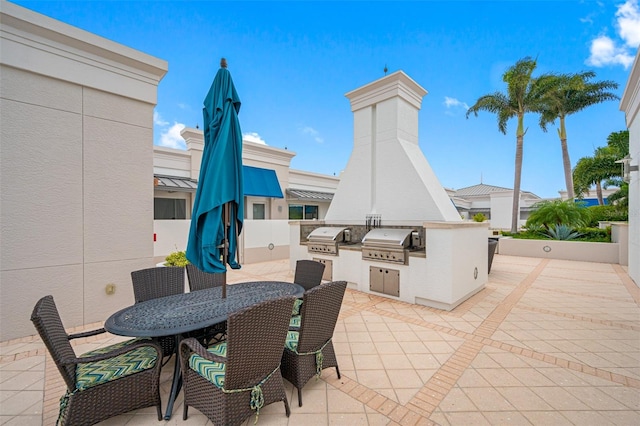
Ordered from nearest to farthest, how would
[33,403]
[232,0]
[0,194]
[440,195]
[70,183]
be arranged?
[33,403]
[0,194]
[70,183]
[440,195]
[232,0]

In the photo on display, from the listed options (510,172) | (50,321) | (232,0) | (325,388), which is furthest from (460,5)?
(510,172)

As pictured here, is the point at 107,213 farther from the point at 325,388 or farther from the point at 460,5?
the point at 460,5

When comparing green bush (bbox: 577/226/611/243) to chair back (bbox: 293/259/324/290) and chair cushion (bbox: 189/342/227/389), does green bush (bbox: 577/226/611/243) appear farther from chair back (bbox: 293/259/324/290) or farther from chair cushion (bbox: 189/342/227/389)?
chair cushion (bbox: 189/342/227/389)

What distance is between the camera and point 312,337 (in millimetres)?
2605

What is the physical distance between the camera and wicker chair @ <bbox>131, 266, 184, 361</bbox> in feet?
11.0

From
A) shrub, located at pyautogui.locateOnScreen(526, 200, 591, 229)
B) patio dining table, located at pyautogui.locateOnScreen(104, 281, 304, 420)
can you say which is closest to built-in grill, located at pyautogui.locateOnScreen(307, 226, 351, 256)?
patio dining table, located at pyautogui.locateOnScreen(104, 281, 304, 420)

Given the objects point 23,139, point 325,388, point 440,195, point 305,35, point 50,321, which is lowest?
point 325,388

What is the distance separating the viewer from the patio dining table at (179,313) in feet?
7.62

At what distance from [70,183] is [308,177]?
1233 centimetres

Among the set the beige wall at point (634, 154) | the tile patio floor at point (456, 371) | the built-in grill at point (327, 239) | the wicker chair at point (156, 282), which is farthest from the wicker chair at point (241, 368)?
the beige wall at point (634, 154)

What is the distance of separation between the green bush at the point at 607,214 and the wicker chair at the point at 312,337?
62.8ft

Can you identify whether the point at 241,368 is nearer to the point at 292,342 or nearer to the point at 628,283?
the point at 292,342

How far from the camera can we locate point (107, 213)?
468 centimetres

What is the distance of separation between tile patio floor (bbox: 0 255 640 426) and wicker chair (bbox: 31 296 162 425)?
0.26 m
